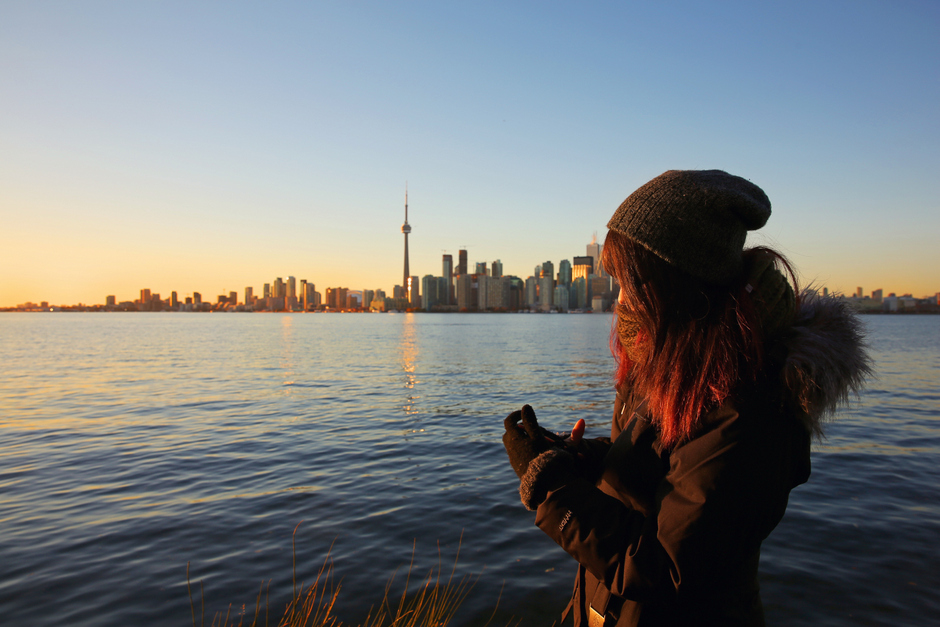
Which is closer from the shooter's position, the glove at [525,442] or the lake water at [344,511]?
the glove at [525,442]

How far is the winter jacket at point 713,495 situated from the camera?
1.64 meters

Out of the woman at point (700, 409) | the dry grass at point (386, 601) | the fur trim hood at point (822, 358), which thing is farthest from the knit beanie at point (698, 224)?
the dry grass at point (386, 601)

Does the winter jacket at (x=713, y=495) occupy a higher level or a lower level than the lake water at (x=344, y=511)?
higher

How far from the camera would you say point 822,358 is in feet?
5.69

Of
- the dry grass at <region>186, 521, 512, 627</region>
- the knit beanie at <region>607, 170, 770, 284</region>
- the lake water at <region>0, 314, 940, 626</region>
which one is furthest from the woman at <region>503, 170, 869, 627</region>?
the dry grass at <region>186, 521, 512, 627</region>

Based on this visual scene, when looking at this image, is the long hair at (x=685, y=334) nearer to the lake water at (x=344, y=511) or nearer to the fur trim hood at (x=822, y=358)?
the fur trim hood at (x=822, y=358)

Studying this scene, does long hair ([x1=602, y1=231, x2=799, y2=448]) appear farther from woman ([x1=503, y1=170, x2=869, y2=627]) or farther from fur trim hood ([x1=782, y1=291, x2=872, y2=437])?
fur trim hood ([x1=782, y1=291, x2=872, y2=437])

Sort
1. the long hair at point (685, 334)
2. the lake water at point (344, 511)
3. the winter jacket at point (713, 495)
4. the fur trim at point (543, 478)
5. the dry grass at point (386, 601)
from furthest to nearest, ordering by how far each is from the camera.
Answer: the lake water at point (344, 511) < the dry grass at point (386, 601) < the fur trim at point (543, 478) < the long hair at point (685, 334) < the winter jacket at point (713, 495)

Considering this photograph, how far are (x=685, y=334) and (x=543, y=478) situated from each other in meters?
0.77

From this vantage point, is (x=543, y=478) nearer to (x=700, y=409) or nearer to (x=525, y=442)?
(x=525, y=442)

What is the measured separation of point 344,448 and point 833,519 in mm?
9327

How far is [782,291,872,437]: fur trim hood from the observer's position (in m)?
1.70

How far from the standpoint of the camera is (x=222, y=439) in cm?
1286

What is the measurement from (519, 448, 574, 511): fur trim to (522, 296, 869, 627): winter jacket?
15 mm
